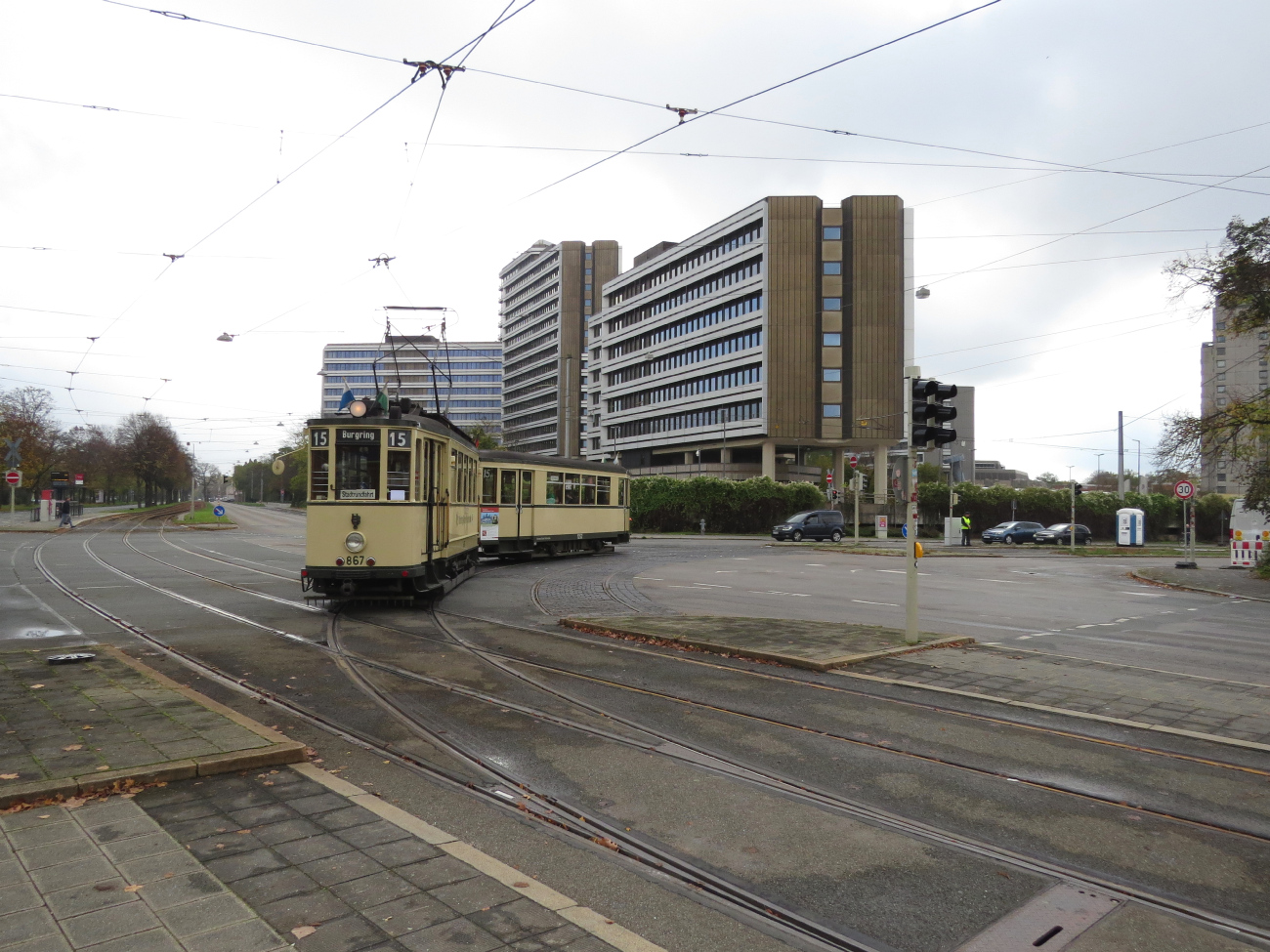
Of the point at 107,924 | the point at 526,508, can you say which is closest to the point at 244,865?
the point at 107,924

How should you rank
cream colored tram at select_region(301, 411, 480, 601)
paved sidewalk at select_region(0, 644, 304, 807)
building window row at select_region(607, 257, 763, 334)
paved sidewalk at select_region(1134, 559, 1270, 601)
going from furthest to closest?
building window row at select_region(607, 257, 763, 334) < paved sidewalk at select_region(1134, 559, 1270, 601) < cream colored tram at select_region(301, 411, 480, 601) < paved sidewalk at select_region(0, 644, 304, 807)

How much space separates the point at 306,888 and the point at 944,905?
2.83m

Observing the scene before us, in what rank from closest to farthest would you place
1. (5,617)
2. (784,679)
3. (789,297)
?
(784,679) → (5,617) → (789,297)

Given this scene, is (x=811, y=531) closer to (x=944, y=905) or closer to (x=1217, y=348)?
(x=944, y=905)

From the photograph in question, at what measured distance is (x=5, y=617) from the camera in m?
12.5

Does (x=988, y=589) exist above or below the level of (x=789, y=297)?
below

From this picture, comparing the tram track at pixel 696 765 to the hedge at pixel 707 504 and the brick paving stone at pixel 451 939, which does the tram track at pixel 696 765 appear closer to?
the brick paving stone at pixel 451 939

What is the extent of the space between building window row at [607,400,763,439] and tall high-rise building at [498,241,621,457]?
583 inches

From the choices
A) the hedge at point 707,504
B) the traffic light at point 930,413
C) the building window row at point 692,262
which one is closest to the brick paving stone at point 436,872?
the traffic light at point 930,413

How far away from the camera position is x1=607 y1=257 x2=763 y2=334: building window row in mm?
70000

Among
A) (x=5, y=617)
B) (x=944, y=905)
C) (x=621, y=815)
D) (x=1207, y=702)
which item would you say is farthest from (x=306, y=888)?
(x=5, y=617)

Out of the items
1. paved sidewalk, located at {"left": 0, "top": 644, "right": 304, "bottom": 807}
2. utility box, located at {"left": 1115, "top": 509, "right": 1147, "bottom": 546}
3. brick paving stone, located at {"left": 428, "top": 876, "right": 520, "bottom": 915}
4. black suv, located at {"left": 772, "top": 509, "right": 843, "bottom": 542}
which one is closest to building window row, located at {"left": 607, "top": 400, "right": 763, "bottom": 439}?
black suv, located at {"left": 772, "top": 509, "right": 843, "bottom": 542}

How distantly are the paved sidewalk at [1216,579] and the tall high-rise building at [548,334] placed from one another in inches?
3087

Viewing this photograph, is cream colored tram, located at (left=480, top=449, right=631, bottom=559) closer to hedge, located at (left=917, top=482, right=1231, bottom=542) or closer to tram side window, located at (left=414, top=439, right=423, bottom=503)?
tram side window, located at (left=414, top=439, right=423, bottom=503)
